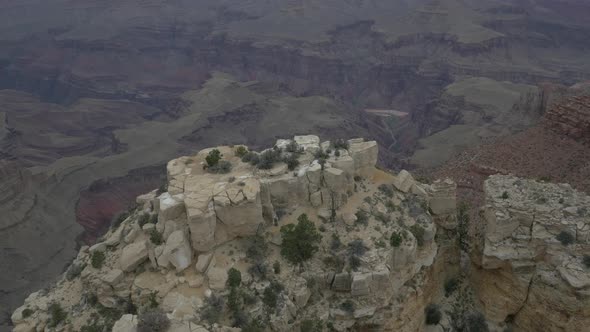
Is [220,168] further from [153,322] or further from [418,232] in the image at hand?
[418,232]

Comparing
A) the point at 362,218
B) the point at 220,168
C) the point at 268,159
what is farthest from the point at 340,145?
the point at 220,168

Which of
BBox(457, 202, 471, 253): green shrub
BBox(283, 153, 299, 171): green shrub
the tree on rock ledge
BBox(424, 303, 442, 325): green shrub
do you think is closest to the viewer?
the tree on rock ledge

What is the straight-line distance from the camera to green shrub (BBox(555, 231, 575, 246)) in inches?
1051

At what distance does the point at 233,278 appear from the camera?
947 inches

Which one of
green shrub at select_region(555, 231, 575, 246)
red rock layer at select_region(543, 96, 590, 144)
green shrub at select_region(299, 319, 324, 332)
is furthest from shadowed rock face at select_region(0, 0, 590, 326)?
green shrub at select_region(555, 231, 575, 246)

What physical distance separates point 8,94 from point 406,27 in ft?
413

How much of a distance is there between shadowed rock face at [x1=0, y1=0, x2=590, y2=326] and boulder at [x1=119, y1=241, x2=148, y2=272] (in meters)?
55.3

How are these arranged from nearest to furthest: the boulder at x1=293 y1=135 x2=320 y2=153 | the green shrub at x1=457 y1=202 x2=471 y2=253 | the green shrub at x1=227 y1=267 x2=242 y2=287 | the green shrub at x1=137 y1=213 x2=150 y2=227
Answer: the green shrub at x1=227 y1=267 x2=242 y2=287 < the green shrub at x1=137 y1=213 x2=150 y2=227 < the boulder at x1=293 y1=135 x2=320 y2=153 < the green shrub at x1=457 y1=202 x2=471 y2=253

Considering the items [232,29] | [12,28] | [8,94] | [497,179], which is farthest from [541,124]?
[12,28]

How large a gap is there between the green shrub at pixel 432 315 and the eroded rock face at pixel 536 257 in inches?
132

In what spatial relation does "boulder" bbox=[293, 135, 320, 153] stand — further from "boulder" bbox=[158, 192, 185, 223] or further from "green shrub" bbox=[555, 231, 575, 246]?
"green shrub" bbox=[555, 231, 575, 246]

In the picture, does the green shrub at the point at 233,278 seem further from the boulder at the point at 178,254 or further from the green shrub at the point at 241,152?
the green shrub at the point at 241,152

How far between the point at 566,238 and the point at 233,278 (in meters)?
18.0

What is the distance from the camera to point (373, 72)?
→ 16812 cm
